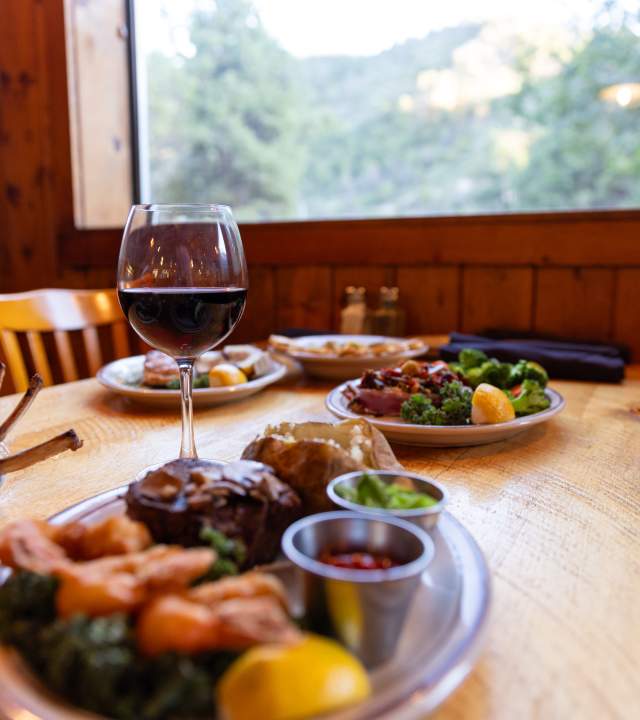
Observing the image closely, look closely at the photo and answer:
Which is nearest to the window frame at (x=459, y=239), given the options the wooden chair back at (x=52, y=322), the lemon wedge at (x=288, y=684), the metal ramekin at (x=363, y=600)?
the wooden chair back at (x=52, y=322)

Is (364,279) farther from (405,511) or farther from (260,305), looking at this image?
(405,511)

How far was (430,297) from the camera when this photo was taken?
2400 millimetres

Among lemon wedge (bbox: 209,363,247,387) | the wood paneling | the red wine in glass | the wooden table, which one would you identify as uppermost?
the wood paneling

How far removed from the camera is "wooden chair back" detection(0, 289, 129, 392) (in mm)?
1850

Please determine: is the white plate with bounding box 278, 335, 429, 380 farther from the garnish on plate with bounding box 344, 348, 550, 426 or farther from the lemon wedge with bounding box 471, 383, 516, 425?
the lemon wedge with bounding box 471, 383, 516, 425

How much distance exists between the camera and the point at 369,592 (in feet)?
1.33

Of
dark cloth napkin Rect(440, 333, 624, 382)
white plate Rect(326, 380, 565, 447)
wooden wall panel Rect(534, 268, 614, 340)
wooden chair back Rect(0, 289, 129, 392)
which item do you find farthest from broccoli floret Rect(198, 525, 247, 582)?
wooden wall panel Rect(534, 268, 614, 340)

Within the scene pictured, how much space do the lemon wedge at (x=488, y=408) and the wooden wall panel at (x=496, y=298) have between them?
4.25 ft

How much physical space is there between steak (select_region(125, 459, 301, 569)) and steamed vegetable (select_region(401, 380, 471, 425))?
1.53ft

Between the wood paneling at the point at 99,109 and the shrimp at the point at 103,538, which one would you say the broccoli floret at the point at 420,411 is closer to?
the shrimp at the point at 103,538

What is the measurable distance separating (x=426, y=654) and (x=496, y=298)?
2014 millimetres

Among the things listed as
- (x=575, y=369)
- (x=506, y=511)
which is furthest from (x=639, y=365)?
(x=506, y=511)

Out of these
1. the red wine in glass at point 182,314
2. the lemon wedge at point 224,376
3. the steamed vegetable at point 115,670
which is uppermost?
the red wine in glass at point 182,314

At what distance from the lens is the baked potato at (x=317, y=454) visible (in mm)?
620
